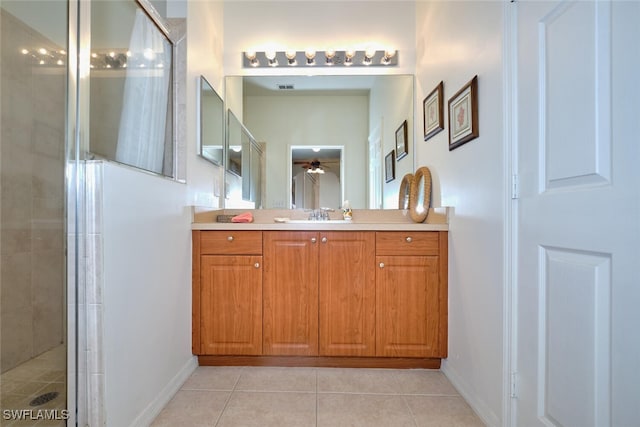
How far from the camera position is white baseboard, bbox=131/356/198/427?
1.37 metres

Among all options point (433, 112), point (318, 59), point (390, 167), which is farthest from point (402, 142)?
point (318, 59)

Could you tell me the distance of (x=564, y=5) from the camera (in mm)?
971

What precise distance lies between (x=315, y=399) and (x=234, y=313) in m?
0.68

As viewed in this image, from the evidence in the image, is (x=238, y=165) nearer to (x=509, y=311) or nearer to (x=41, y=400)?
(x=41, y=400)

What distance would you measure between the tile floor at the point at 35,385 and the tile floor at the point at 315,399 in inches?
17.5

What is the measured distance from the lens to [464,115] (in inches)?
62.6

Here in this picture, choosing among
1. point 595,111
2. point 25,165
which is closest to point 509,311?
point 595,111

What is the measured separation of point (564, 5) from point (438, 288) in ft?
4.72

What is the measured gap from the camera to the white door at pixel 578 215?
793mm

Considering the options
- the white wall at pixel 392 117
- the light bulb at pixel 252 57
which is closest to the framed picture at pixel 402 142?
the white wall at pixel 392 117

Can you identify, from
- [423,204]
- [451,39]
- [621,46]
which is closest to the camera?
[621,46]

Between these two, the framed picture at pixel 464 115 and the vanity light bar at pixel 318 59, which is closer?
the framed picture at pixel 464 115

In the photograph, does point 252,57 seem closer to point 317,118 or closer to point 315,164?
point 317,118

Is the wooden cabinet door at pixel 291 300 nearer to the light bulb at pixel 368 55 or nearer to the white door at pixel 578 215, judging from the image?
the white door at pixel 578 215
